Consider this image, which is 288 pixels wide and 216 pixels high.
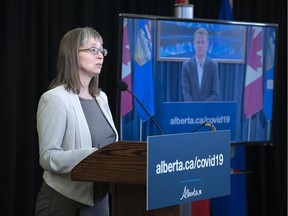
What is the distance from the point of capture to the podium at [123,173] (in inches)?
65.6

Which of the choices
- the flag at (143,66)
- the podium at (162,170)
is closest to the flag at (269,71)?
the flag at (143,66)

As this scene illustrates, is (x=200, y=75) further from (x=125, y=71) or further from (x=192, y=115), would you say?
(x=125, y=71)

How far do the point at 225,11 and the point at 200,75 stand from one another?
851 mm

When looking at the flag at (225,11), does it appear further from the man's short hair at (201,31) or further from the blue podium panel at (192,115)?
the blue podium panel at (192,115)

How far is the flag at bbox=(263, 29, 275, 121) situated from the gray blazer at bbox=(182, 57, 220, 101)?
0.36 meters

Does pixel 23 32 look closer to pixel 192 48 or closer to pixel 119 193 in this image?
pixel 192 48

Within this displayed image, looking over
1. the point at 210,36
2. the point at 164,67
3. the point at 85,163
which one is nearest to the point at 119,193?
the point at 85,163

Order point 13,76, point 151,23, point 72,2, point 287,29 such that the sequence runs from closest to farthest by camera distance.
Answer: point 151,23 → point 13,76 → point 72,2 → point 287,29

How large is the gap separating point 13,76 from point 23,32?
12.3 inches

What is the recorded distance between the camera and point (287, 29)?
4691 millimetres

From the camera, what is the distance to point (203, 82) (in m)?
3.48

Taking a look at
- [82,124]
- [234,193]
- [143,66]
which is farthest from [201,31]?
[82,124]

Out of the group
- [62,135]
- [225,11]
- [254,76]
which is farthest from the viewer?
[225,11]

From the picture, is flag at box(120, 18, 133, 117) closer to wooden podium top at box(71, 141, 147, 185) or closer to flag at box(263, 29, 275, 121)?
flag at box(263, 29, 275, 121)
